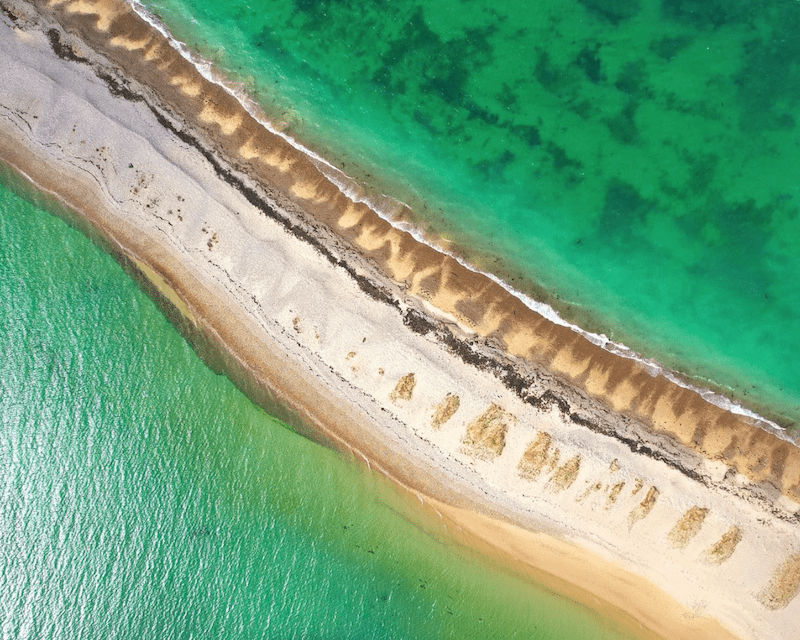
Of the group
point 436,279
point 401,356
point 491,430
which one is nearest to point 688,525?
point 491,430

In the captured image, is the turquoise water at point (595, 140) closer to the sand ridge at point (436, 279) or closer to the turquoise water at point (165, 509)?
the sand ridge at point (436, 279)

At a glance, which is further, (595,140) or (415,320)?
(595,140)

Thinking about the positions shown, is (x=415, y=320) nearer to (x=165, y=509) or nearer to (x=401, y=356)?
(x=401, y=356)

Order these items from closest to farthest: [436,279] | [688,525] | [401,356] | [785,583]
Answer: [785,583], [688,525], [401,356], [436,279]

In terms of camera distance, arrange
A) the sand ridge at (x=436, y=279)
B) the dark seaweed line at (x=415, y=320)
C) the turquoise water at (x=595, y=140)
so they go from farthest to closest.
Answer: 1. the turquoise water at (x=595, y=140)
2. the sand ridge at (x=436, y=279)
3. the dark seaweed line at (x=415, y=320)

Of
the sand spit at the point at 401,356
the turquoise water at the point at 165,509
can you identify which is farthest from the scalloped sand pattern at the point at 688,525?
the turquoise water at the point at 165,509

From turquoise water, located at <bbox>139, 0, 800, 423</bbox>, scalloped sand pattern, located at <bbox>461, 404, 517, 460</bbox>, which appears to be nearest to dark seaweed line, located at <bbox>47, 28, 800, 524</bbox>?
scalloped sand pattern, located at <bbox>461, 404, 517, 460</bbox>

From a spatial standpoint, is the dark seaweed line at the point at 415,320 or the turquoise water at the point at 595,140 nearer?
the dark seaweed line at the point at 415,320
